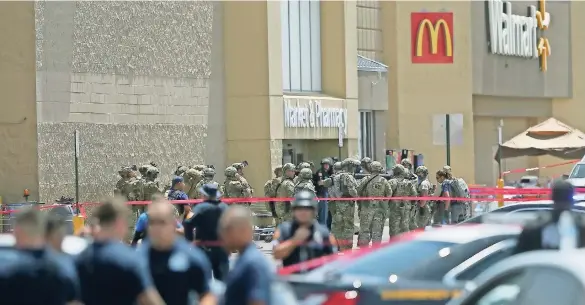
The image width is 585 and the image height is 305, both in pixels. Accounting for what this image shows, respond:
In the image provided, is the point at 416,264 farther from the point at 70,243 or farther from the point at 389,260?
the point at 70,243

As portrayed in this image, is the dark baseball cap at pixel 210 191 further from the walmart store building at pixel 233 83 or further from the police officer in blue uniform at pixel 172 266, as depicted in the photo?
the walmart store building at pixel 233 83

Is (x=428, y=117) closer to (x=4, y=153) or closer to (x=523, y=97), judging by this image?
(x=523, y=97)

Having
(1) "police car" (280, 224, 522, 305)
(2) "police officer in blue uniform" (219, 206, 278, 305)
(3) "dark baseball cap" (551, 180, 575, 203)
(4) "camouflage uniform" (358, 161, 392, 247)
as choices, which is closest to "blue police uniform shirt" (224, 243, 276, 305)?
(2) "police officer in blue uniform" (219, 206, 278, 305)

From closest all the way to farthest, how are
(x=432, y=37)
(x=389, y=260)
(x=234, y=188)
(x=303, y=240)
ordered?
1. (x=389, y=260)
2. (x=303, y=240)
3. (x=234, y=188)
4. (x=432, y=37)

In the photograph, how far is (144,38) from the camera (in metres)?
27.9

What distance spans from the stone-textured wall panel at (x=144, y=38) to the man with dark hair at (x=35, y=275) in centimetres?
1918

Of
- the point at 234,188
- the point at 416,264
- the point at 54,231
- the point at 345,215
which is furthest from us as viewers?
the point at 234,188

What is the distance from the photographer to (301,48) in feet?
110

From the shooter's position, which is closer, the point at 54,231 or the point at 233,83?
the point at 54,231

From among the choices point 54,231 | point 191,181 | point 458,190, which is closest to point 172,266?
point 54,231

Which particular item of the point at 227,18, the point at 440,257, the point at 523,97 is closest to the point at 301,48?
the point at 227,18

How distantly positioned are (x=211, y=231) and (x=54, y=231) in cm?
513

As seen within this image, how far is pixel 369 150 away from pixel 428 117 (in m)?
3.83

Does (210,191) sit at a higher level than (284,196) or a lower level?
higher
